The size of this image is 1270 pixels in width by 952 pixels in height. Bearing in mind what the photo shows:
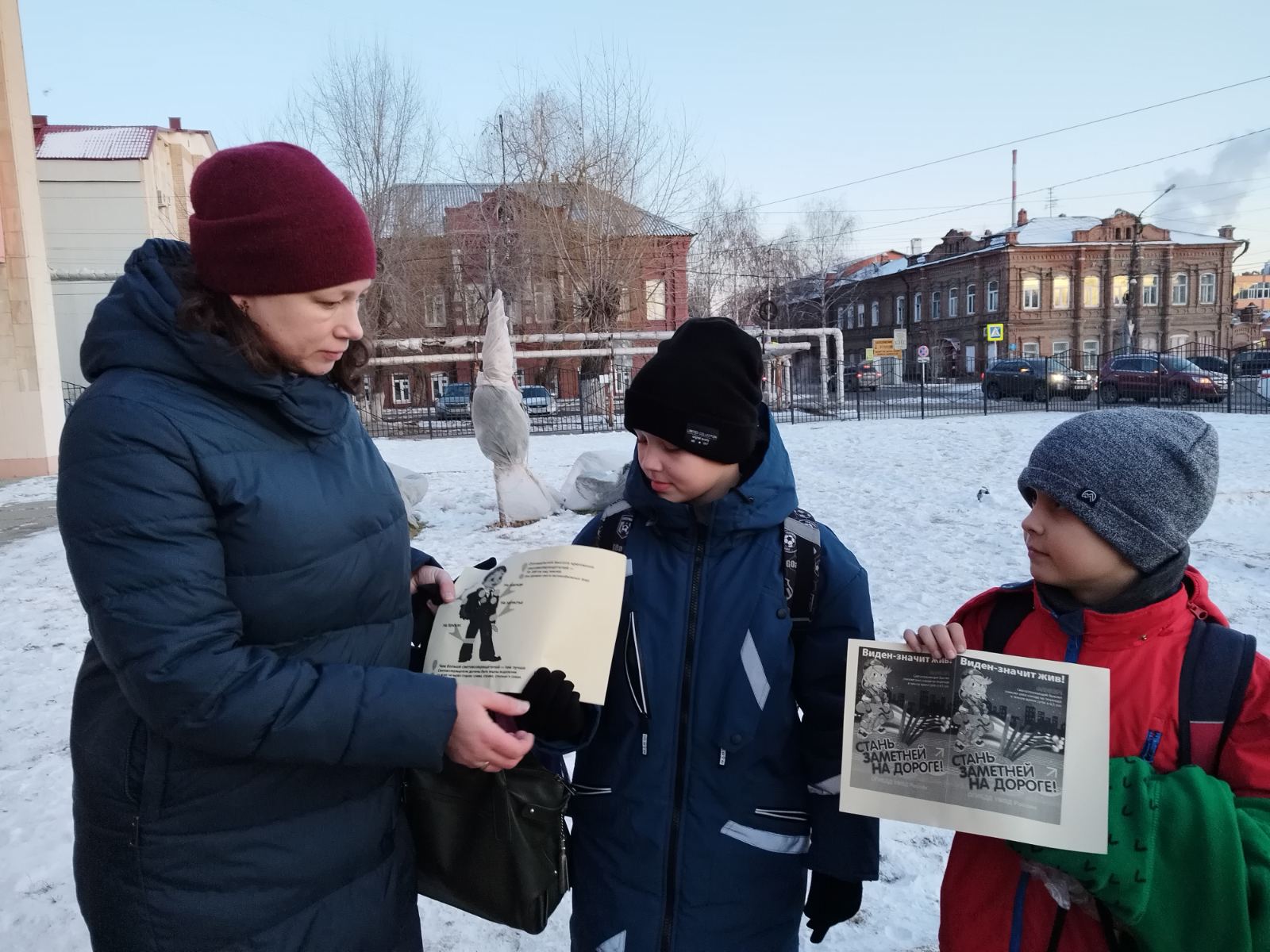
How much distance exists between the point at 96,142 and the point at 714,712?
44.5 metres

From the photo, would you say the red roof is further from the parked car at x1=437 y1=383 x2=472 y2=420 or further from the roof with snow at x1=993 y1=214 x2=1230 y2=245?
the roof with snow at x1=993 y1=214 x2=1230 y2=245

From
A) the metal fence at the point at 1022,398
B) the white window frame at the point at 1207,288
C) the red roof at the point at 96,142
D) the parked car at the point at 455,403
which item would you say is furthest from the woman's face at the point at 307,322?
the white window frame at the point at 1207,288

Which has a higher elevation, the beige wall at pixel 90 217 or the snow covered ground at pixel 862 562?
the beige wall at pixel 90 217

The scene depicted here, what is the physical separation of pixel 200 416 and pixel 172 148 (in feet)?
152

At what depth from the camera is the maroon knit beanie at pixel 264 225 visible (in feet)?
4.27

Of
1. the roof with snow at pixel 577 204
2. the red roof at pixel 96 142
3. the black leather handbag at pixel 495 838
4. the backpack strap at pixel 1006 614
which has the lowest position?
the black leather handbag at pixel 495 838

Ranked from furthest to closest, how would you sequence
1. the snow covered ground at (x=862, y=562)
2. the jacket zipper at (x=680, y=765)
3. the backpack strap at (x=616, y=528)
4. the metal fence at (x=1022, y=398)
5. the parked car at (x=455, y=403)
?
the parked car at (x=455, y=403) < the metal fence at (x=1022, y=398) < the snow covered ground at (x=862, y=562) < the backpack strap at (x=616, y=528) < the jacket zipper at (x=680, y=765)

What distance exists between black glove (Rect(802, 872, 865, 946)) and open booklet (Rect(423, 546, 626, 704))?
72 cm

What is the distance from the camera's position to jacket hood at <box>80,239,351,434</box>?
127 cm

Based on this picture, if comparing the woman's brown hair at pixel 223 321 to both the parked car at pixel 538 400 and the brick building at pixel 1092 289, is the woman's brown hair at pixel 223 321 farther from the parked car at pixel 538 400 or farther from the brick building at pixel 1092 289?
the brick building at pixel 1092 289

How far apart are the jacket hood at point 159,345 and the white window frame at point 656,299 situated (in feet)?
108

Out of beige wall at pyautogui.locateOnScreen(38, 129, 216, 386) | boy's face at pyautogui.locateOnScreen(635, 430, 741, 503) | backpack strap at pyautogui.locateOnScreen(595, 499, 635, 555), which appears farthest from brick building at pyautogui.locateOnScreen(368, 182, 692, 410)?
boy's face at pyautogui.locateOnScreen(635, 430, 741, 503)

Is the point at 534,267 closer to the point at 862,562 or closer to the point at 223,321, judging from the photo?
the point at 862,562

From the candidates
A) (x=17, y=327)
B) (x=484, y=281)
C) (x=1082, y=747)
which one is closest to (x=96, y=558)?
(x=1082, y=747)
